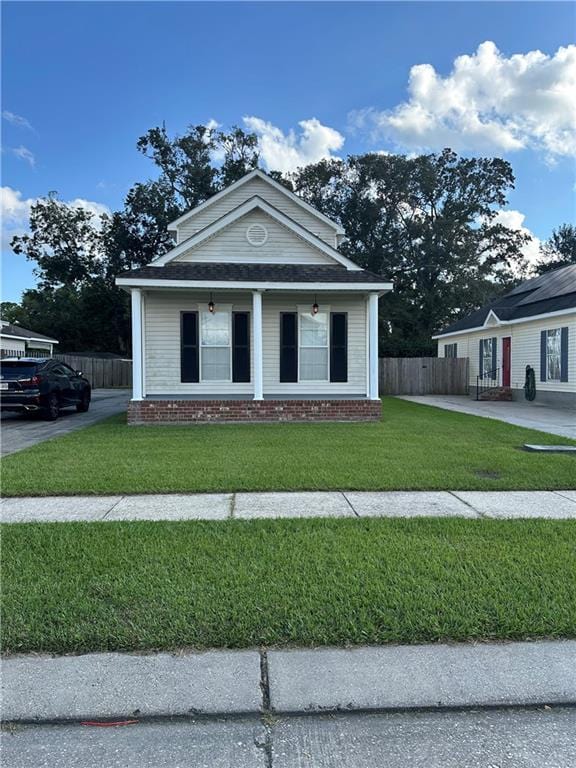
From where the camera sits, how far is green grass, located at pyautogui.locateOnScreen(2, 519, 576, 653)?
2918 millimetres

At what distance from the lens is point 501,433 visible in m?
10.5

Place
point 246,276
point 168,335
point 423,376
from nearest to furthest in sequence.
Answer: point 246,276, point 168,335, point 423,376

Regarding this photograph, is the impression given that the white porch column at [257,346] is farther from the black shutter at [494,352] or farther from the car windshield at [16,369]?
the black shutter at [494,352]

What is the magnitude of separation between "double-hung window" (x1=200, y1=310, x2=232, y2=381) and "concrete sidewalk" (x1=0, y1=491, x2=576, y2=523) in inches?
314

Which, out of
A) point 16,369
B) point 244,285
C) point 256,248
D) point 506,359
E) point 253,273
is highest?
point 256,248

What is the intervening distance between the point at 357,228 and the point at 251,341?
25.6m

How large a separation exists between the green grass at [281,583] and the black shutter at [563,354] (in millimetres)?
13822

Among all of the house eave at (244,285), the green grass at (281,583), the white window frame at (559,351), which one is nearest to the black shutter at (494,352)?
the white window frame at (559,351)

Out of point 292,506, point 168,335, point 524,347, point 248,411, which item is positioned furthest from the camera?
point 524,347

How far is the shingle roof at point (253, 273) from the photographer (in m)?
12.1

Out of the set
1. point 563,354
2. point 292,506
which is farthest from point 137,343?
point 563,354

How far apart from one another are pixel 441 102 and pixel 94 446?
21323 mm

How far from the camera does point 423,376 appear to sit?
943 inches

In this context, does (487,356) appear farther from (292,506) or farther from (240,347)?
(292,506)
